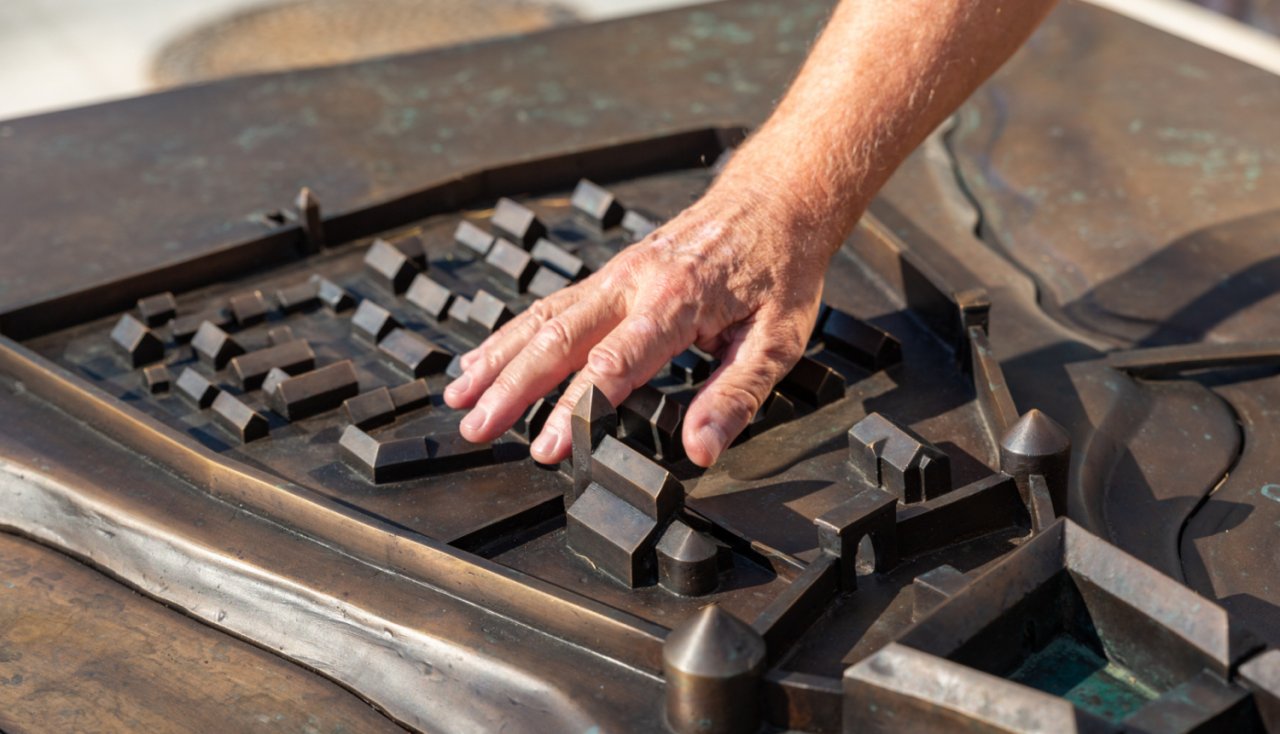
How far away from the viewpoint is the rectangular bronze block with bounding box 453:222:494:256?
2.45 m

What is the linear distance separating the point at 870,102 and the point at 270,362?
0.97 m

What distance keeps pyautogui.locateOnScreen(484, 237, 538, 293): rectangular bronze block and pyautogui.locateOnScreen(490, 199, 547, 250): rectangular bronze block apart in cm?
5

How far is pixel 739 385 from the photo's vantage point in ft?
6.25

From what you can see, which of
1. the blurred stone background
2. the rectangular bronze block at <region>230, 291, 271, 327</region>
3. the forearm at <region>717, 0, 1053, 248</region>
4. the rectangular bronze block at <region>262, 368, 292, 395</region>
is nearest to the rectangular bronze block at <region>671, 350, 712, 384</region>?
the forearm at <region>717, 0, 1053, 248</region>

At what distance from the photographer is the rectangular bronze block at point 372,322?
2213 millimetres

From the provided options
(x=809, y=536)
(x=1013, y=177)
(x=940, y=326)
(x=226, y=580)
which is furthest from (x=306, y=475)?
(x=1013, y=177)

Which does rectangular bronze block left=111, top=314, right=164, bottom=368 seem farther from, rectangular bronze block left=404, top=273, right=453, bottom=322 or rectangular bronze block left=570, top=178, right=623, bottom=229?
rectangular bronze block left=570, top=178, right=623, bottom=229

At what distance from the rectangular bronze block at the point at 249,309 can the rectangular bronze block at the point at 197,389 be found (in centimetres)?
20

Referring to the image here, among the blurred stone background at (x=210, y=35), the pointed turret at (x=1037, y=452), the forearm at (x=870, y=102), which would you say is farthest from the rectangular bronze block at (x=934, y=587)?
the blurred stone background at (x=210, y=35)

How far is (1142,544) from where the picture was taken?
1776mm

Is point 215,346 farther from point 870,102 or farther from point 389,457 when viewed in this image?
point 870,102

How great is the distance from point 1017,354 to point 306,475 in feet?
3.49

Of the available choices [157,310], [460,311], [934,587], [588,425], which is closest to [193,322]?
[157,310]

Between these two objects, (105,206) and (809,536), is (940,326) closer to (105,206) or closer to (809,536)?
(809,536)
